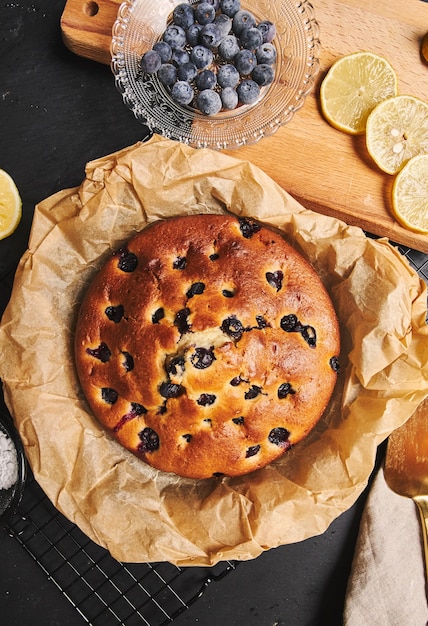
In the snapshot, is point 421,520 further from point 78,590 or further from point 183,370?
point 78,590

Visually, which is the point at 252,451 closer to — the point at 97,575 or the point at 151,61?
the point at 97,575

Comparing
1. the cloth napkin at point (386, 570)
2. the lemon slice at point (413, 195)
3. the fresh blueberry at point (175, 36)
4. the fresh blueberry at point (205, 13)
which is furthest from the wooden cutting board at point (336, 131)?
the cloth napkin at point (386, 570)

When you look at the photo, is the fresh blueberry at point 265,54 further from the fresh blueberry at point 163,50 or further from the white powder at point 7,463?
the white powder at point 7,463

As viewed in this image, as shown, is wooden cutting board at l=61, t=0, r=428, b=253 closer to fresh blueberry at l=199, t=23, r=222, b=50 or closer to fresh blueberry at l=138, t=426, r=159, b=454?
fresh blueberry at l=199, t=23, r=222, b=50

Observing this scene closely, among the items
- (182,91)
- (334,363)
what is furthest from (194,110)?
(334,363)

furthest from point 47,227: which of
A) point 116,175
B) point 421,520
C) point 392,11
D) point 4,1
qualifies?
point 421,520
